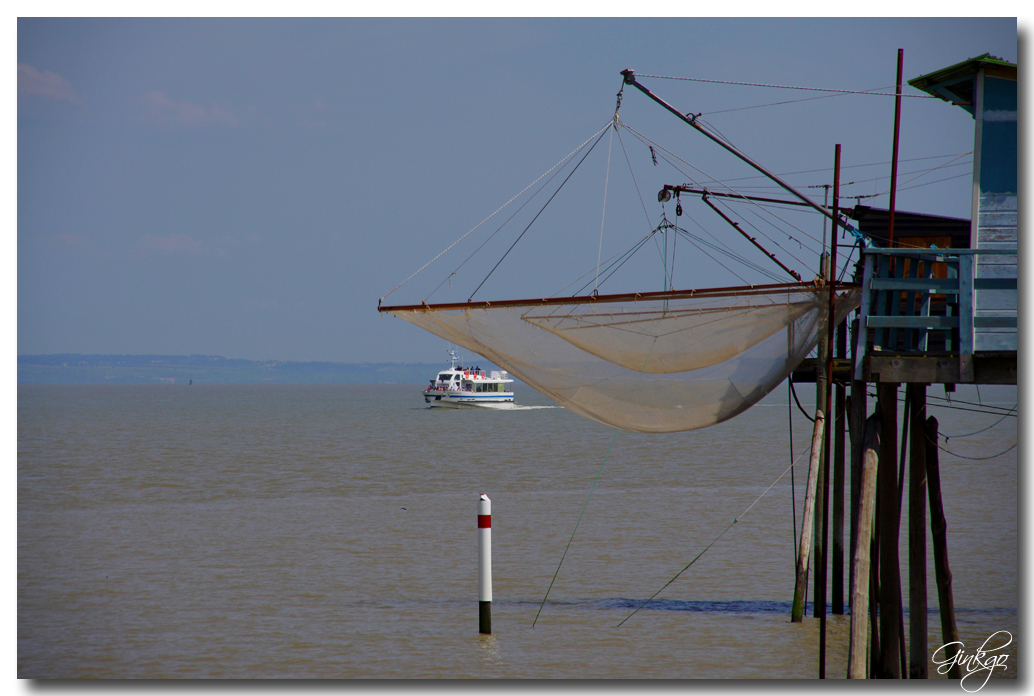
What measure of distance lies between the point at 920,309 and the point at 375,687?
16.1 ft

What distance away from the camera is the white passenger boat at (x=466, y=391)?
6700 centimetres

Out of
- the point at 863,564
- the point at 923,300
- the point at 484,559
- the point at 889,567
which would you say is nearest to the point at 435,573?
the point at 484,559

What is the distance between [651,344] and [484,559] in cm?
230

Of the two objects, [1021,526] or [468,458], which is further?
[468,458]

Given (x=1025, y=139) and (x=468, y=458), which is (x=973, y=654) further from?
(x=468, y=458)

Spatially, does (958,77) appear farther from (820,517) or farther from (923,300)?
(820,517)

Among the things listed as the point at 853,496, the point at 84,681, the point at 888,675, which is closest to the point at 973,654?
the point at 888,675

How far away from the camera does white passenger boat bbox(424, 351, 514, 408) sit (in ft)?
220

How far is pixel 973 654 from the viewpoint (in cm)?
752

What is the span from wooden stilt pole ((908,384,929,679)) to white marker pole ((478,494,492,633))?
3374 millimetres

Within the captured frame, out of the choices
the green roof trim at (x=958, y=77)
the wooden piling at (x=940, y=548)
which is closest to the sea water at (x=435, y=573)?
the wooden piling at (x=940, y=548)

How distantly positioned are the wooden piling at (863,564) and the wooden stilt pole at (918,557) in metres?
0.82

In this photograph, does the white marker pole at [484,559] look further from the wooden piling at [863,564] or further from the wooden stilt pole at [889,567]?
the wooden stilt pole at [889,567]

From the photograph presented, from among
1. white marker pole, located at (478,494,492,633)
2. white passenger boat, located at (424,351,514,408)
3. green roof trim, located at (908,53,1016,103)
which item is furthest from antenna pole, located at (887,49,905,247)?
white passenger boat, located at (424,351,514,408)
